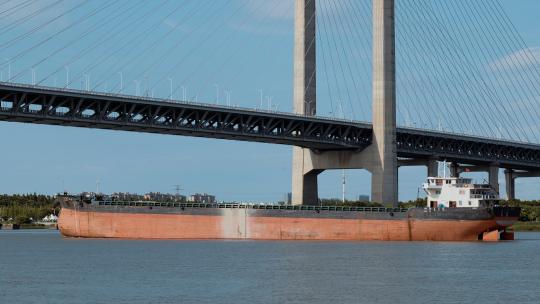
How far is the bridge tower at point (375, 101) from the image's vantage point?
3546 inches

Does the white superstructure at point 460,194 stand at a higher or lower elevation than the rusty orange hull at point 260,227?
higher

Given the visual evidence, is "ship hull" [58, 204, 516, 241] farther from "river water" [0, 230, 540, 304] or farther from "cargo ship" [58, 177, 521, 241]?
"river water" [0, 230, 540, 304]

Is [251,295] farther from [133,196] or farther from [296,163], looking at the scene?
[296,163]

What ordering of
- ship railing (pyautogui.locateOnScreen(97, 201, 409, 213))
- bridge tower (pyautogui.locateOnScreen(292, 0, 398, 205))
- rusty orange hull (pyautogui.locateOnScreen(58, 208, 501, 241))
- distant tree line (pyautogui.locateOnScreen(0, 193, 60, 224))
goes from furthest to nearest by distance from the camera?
1. distant tree line (pyautogui.locateOnScreen(0, 193, 60, 224))
2. bridge tower (pyautogui.locateOnScreen(292, 0, 398, 205))
3. ship railing (pyautogui.locateOnScreen(97, 201, 409, 213))
4. rusty orange hull (pyautogui.locateOnScreen(58, 208, 501, 241))

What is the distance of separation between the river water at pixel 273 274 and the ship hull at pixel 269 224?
4.30 meters

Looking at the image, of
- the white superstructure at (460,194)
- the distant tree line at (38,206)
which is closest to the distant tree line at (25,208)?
the distant tree line at (38,206)

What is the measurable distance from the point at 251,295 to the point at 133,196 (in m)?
50.1

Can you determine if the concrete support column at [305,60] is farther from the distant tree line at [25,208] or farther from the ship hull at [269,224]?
the distant tree line at [25,208]

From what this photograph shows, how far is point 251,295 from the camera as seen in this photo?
38969 mm

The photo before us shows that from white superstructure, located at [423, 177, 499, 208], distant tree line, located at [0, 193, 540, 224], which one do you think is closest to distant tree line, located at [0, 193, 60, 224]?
distant tree line, located at [0, 193, 540, 224]

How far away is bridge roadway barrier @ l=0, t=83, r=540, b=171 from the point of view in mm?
80369

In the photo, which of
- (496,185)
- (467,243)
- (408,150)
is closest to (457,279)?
(467,243)

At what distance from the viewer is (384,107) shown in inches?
3642

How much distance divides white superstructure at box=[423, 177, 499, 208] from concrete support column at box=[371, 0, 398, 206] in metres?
19.6
